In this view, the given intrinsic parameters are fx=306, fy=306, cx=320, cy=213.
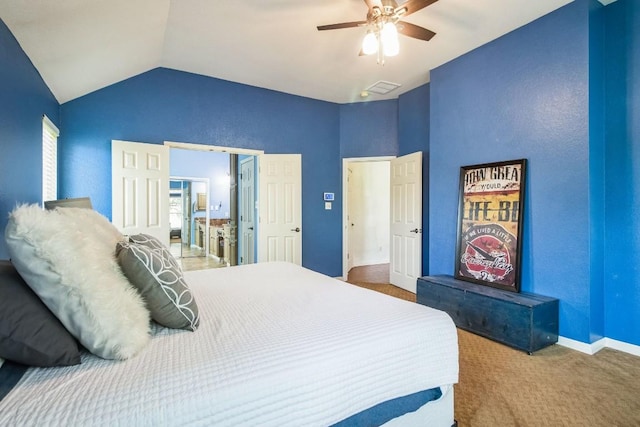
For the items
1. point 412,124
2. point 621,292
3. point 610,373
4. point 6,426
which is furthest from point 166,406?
point 412,124

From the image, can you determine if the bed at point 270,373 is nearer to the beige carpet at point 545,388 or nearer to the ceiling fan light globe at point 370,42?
the beige carpet at point 545,388

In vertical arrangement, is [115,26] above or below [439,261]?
above

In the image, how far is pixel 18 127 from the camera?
2057 millimetres

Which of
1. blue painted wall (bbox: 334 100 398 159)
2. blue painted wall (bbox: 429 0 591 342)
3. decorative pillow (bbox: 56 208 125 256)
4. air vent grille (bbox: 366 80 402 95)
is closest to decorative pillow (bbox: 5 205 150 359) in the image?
decorative pillow (bbox: 56 208 125 256)

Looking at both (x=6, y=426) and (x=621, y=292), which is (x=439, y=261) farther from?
(x=6, y=426)

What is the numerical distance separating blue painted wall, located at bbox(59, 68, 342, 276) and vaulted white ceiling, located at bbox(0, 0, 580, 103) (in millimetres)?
193

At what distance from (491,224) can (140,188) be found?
3.86 meters

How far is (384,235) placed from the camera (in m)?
6.85

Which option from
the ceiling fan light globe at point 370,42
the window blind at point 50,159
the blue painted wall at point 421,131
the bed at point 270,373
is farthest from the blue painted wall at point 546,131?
the window blind at point 50,159

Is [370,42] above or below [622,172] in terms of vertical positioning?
above

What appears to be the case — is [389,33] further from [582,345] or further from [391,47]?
[582,345]

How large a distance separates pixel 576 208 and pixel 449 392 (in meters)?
2.06

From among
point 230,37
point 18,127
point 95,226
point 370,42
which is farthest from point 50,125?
point 370,42

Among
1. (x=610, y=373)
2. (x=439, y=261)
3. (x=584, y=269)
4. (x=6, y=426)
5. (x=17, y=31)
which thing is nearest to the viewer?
(x=6, y=426)
